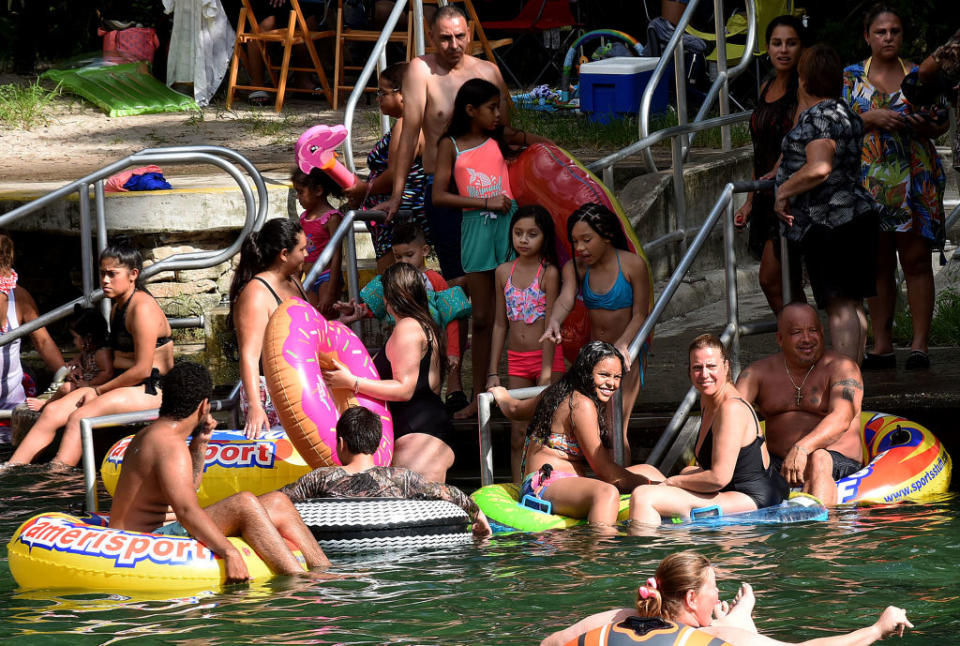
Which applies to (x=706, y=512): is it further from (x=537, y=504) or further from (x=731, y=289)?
(x=731, y=289)

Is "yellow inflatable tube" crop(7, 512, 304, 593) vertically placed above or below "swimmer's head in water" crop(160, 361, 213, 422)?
below

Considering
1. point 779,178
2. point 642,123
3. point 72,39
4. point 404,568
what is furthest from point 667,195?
point 72,39

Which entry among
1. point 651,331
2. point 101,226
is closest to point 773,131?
point 651,331

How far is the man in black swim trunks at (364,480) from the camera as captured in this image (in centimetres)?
667

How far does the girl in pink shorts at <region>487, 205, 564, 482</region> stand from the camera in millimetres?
7516

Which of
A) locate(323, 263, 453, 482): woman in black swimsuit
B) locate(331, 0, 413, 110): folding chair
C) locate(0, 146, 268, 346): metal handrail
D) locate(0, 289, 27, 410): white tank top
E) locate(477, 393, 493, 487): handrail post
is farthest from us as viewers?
locate(331, 0, 413, 110): folding chair

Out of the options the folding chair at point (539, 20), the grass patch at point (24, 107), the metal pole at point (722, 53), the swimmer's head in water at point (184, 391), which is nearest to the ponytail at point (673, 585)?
the swimmer's head in water at point (184, 391)

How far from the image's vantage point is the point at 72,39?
16781mm

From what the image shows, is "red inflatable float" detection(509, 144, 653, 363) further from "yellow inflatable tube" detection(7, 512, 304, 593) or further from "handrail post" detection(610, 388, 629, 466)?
"yellow inflatable tube" detection(7, 512, 304, 593)

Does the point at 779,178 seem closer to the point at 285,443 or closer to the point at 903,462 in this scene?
the point at 903,462

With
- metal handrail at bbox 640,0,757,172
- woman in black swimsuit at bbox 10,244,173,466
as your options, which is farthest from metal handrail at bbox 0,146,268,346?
metal handrail at bbox 640,0,757,172

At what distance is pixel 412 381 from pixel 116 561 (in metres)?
1.95

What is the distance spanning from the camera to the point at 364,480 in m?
6.67

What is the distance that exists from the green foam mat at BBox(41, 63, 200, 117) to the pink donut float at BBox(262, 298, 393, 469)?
27.0 ft
